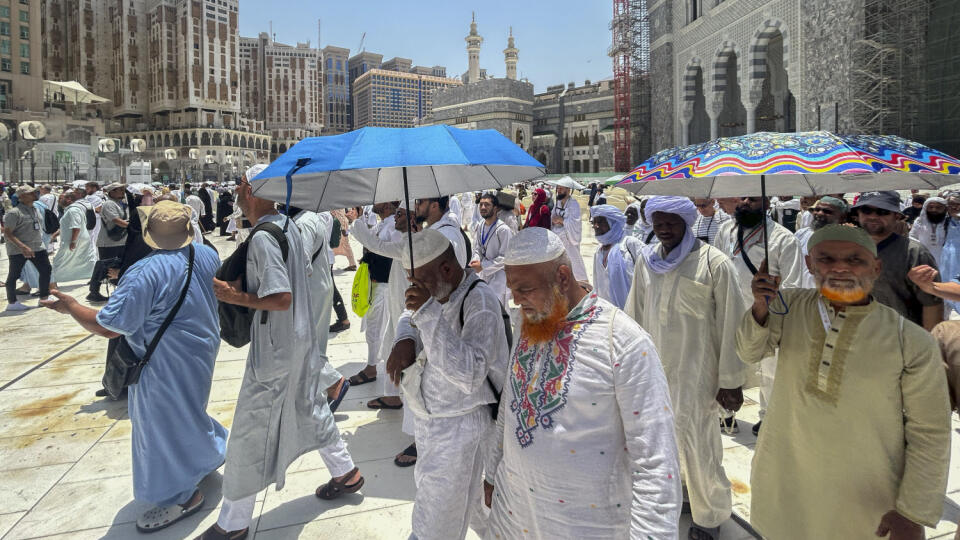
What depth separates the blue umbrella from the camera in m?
1.73

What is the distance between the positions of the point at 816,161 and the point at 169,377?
2.71 m

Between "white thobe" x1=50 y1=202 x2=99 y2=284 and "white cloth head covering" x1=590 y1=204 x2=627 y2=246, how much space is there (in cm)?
769

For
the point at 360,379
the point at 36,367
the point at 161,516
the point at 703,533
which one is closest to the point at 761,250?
the point at 703,533

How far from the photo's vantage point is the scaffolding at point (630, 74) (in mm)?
33594

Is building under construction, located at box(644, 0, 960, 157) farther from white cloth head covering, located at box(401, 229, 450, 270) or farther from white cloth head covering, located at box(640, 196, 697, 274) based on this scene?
white cloth head covering, located at box(401, 229, 450, 270)

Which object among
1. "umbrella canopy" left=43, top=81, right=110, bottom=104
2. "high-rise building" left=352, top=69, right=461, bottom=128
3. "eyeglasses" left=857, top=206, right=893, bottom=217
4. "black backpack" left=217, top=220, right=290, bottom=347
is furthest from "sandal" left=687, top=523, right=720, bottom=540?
"high-rise building" left=352, top=69, right=461, bottom=128

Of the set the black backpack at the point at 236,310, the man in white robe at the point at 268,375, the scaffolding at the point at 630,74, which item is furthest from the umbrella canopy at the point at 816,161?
the scaffolding at the point at 630,74

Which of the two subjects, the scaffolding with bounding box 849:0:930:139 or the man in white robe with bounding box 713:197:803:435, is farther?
the scaffolding with bounding box 849:0:930:139

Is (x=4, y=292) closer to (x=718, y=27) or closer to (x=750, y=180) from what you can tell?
(x=750, y=180)

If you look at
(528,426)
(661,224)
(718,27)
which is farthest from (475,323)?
(718,27)

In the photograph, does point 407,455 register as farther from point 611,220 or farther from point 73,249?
point 73,249

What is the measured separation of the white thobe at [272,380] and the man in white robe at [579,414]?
124cm

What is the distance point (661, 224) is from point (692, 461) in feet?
3.42

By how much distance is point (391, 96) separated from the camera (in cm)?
10219
